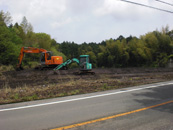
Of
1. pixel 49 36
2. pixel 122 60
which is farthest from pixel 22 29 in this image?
pixel 122 60

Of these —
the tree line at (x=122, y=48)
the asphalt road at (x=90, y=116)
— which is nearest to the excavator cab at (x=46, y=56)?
the tree line at (x=122, y=48)

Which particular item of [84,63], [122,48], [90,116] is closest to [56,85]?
[90,116]

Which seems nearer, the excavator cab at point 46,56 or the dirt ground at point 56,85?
the dirt ground at point 56,85

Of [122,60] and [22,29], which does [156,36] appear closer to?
[122,60]

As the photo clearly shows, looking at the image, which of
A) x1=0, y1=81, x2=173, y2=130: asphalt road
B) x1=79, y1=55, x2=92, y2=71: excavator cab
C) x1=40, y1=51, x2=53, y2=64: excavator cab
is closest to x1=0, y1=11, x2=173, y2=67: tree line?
x1=40, y1=51, x2=53, y2=64: excavator cab

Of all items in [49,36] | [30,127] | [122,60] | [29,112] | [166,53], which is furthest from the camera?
[49,36]

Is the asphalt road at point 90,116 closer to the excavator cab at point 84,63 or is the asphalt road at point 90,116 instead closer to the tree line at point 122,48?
the excavator cab at point 84,63

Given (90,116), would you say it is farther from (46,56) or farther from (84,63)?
(46,56)

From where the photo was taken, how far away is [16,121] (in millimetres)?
Result: 4914

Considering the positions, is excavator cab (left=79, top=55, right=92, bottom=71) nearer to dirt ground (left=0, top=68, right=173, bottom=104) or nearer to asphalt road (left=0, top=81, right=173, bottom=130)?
dirt ground (left=0, top=68, right=173, bottom=104)

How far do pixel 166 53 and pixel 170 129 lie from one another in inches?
1525

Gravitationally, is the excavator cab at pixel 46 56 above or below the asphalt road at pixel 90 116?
above

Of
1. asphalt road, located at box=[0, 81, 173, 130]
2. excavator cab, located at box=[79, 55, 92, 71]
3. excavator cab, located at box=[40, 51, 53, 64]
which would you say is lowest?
asphalt road, located at box=[0, 81, 173, 130]

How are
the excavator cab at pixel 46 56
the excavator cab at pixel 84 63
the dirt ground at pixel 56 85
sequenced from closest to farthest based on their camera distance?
the dirt ground at pixel 56 85 → the excavator cab at pixel 84 63 → the excavator cab at pixel 46 56
